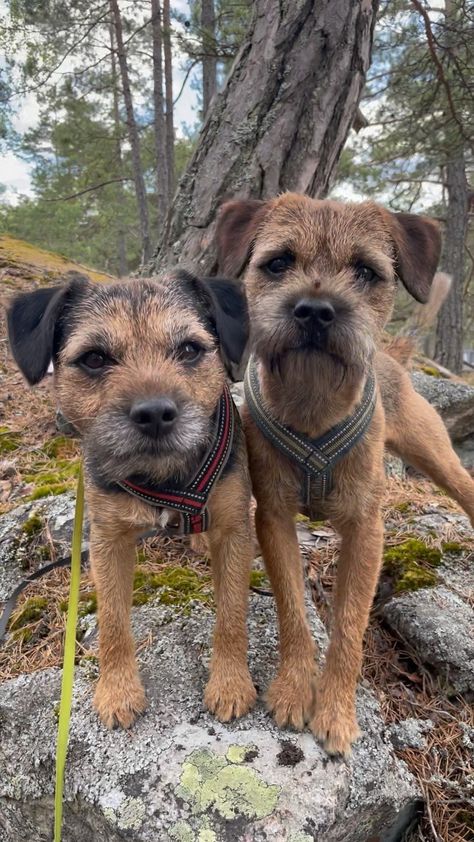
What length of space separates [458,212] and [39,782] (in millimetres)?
11886

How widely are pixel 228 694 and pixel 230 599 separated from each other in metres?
→ 0.36

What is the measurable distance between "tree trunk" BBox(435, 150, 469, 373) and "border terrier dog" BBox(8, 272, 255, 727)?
992 centimetres

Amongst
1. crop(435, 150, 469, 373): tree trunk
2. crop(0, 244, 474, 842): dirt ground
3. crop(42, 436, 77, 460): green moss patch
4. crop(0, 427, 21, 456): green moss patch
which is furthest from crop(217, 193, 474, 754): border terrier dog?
crop(435, 150, 469, 373): tree trunk

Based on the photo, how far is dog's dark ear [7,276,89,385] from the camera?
2.17 metres

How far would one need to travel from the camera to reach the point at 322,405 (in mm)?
2186

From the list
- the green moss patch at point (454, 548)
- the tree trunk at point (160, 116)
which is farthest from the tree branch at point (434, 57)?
the tree trunk at point (160, 116)

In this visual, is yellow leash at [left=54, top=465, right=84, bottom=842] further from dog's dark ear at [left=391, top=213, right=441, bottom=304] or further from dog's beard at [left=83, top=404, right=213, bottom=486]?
dog's dark ear at [left=391, top=213, right=441, bottom=304]

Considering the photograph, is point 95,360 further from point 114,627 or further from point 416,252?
point 416,252

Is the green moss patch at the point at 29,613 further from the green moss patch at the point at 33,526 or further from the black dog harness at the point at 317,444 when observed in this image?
the black dog harness at the point at 317,444

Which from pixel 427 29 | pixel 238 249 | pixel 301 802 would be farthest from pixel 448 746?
pixel 427 29

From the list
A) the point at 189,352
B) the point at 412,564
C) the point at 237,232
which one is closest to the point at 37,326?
the point at 189,352

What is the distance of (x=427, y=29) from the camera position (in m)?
5.12

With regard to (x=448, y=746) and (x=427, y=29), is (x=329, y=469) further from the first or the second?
(x=427, y=29)

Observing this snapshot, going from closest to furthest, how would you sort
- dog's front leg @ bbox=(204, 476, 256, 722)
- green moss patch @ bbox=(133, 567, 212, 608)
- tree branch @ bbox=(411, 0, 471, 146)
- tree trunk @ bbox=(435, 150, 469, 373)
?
1. dog's front leg @ bbox=(204, 476, 256, 722)
2. green moss patch @ bbox=(133, 567, 212, 608)
3. tree branch @ bbox=(411, 0, 471, 146)
4. tree trunk @ bbox=(435, 150, 469, 373)
